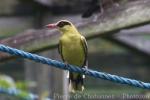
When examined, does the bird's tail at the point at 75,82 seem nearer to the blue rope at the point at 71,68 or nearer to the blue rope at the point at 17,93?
the blue rope at the point at 71,68

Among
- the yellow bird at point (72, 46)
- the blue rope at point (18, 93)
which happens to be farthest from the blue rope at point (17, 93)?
the yellow bird at point (72, 46)

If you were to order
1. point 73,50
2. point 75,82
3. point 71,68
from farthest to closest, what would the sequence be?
1. point 75,82
2. point 73,50
3. point 71,68

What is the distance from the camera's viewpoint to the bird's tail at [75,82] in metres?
5.78

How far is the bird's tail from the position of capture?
5.78 m

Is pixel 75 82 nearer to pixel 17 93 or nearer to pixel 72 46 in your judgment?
pixel 72 46

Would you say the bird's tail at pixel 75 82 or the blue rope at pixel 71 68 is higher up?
the blue rope at pixel 71 68

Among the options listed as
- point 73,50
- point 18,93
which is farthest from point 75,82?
point 18,93

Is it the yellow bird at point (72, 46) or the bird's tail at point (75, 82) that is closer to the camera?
the yellow bird at point (72, 46)

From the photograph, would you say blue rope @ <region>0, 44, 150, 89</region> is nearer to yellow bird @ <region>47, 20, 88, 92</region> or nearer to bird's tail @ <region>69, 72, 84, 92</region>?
yellow bird @ <region>47, 20, 88, 92</region>

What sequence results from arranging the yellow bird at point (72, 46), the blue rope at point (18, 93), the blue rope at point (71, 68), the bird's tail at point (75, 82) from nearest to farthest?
the blue rope at point (71, 68) → the yellow bird at point (72, 46) → the bird's tail at point (75, 82) → the blue rope at point (18, 93)

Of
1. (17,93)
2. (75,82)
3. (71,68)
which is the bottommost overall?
(17,93)

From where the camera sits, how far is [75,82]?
19.0 ft

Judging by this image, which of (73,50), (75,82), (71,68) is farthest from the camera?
(75,82)

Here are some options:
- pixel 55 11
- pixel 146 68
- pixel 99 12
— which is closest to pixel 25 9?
pixel 55 11
